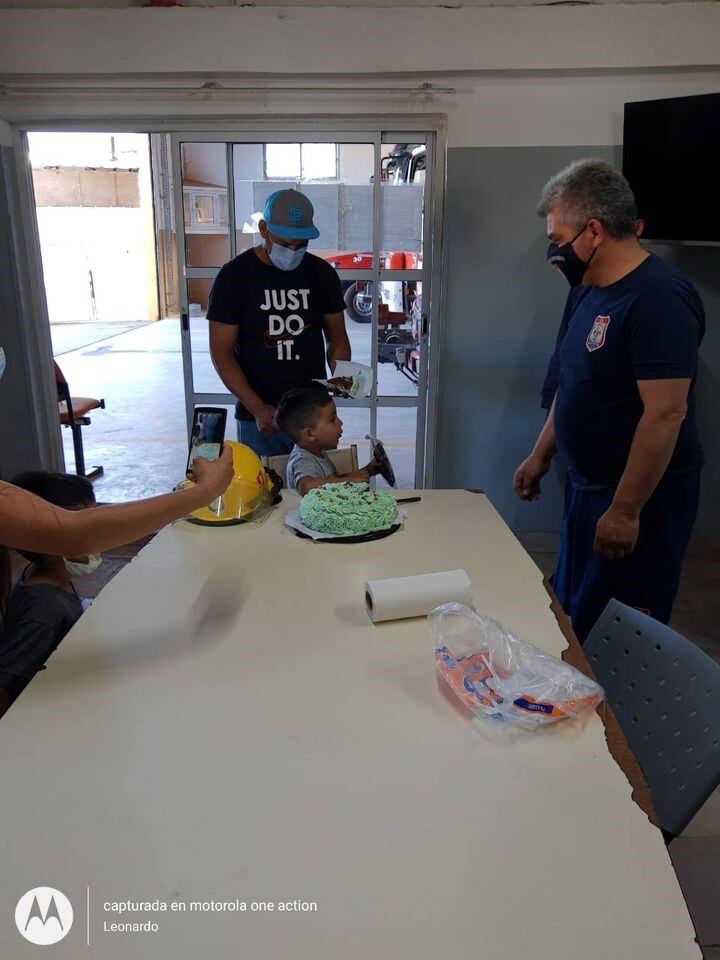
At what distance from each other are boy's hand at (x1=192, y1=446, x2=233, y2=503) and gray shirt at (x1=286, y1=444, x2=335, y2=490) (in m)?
0.68

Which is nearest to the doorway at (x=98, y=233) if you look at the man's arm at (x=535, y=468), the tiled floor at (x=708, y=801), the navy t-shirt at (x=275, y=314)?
the navy t-shirt at (x=275, y=314)

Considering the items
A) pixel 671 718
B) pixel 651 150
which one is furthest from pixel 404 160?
pixel 671 718

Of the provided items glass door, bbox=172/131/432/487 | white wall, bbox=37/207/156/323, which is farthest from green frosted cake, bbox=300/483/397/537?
white wall, bbox=37/207/156/323

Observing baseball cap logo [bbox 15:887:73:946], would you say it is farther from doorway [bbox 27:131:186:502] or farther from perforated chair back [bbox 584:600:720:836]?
doorway [bbox 27:131:186:502]

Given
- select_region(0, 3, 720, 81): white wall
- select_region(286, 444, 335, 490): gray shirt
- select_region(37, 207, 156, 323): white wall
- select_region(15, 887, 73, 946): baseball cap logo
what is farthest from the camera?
select_region(37, 207, 156, 323): white wall

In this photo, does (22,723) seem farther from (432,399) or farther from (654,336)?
(432,399)

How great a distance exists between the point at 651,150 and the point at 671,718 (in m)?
2.58

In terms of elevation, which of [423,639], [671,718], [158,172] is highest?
[158,172]

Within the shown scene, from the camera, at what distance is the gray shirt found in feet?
7.03

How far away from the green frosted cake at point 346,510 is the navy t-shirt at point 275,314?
85 cm

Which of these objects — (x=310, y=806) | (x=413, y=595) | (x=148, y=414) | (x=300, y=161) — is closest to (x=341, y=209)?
(x=300, y=161)

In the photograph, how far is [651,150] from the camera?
2.96m

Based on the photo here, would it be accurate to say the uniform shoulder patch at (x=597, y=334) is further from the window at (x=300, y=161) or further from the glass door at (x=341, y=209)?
the window at (x=300, y=161)

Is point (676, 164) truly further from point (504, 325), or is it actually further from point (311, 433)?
point (311, 433)
